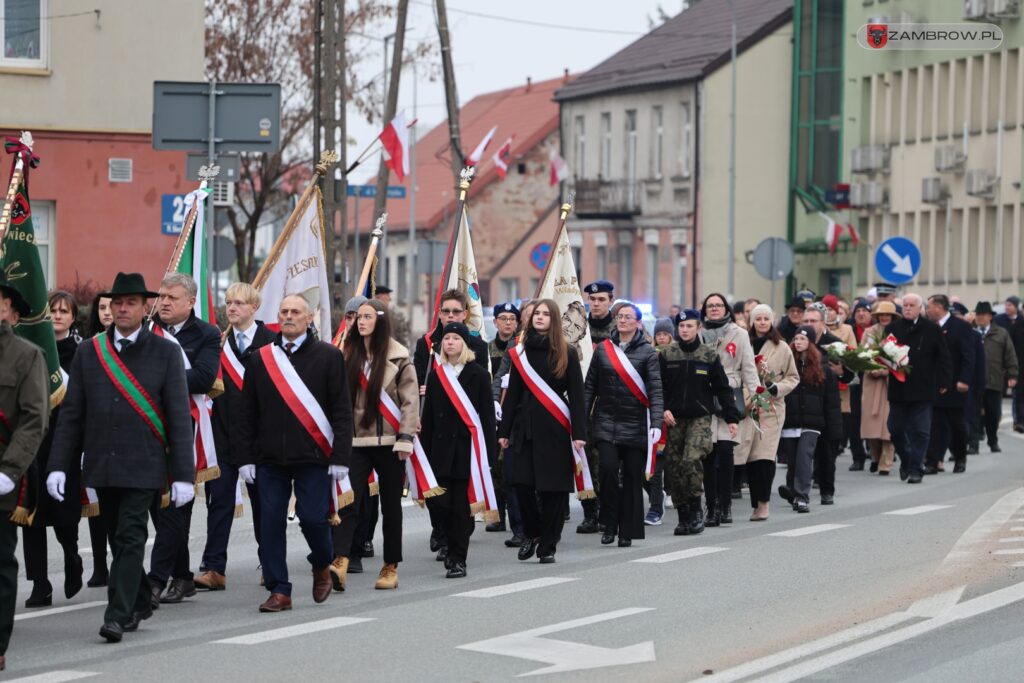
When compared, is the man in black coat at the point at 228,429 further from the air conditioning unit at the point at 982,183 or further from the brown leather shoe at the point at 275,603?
the air conditioning unit at the point at 982,183

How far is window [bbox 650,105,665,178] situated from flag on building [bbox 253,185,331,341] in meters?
51.5

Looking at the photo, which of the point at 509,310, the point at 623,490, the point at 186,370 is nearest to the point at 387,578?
the point at 186,370

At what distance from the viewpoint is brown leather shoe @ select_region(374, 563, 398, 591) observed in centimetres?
1324

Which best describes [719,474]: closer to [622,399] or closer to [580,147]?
[622,399]

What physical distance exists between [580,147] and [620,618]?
6118 cm

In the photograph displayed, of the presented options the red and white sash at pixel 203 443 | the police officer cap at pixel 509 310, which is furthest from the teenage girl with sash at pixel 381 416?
the police officer cap at pixel 509 310

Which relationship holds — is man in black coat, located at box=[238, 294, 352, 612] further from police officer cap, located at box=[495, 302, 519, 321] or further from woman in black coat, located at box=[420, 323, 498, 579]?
police officer cap, located at box=[495, 302, 519, 321]

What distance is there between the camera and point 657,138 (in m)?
67.0

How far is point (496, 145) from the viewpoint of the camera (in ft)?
281

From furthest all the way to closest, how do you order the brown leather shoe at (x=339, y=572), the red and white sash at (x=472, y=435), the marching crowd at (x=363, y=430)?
the red and white sash at (x=472, y=435) < the brown leather shoe at (x=339, y=572) < the marching crowd at (x=363, y=430)

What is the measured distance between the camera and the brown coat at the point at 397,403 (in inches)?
518

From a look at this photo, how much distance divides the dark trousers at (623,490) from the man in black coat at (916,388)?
631 centimetres

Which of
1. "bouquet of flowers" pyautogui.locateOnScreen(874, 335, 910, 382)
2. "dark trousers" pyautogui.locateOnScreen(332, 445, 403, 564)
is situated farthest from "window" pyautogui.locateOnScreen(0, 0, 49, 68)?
"dark trousers" pyautogui.locateOnScreen(332, 445, 403, 564)

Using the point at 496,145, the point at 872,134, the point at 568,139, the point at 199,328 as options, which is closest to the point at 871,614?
the point at 199,328
